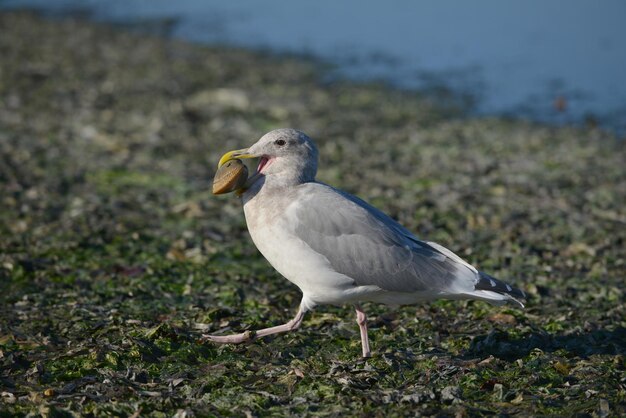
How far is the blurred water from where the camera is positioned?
51.5 ft

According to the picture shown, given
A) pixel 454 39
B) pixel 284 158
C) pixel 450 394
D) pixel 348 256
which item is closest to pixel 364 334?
pixel 348 256

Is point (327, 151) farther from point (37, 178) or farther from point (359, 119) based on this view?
point (37, 178)

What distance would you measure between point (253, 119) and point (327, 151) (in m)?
1.74

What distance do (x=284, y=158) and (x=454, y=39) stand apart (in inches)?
513

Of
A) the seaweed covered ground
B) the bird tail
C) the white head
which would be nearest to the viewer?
the seaweed covered ground

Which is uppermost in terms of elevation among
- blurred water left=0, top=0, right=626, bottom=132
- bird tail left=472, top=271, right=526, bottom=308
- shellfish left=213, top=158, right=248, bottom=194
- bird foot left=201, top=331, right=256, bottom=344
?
blurred water left=0, top=0, right=626, bottom=132

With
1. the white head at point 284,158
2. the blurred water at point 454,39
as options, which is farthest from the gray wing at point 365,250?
the blurred water at point 454,39

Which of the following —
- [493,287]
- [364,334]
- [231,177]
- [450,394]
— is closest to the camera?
[450,394]

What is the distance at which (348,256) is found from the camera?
6.02 meters

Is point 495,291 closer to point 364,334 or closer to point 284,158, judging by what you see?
point 364,334

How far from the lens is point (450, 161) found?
11.6 metres

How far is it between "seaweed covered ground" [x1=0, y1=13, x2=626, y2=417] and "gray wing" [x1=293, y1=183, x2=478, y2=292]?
556mm

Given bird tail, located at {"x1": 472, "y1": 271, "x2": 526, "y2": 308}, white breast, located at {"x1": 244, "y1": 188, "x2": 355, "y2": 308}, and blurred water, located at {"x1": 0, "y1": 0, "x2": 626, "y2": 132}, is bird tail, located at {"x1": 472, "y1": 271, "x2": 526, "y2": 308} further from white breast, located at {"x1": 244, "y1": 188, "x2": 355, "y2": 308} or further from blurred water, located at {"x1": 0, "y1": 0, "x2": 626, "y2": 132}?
blurred water, located at {"x1": 0, "y1": 0, "x2": 626, "y2": 132}

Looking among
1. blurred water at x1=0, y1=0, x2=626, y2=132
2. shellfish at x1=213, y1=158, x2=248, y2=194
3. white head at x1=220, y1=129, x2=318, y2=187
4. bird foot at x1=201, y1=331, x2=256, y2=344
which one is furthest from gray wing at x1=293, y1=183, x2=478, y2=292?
blurred water at x1=0, y1=0, x2=626, y2=132
